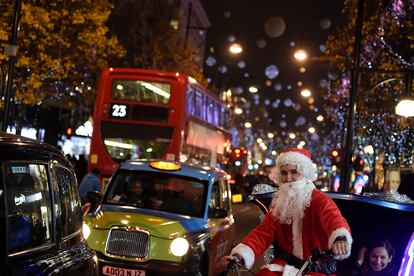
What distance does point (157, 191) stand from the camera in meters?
9.90

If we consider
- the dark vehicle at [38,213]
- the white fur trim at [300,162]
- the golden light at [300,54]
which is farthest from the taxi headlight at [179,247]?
Result: the golden light at [300,54]

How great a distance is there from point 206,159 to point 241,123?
80.8 metres

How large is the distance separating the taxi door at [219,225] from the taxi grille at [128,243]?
3.85 ft

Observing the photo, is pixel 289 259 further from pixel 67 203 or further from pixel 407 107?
pixel 407 107

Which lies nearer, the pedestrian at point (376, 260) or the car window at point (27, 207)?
the car window at point (27, 207)

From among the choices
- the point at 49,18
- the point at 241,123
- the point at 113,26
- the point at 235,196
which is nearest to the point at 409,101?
the point at 235,196

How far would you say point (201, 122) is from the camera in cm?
2102

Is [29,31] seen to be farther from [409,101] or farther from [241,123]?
[241,123]

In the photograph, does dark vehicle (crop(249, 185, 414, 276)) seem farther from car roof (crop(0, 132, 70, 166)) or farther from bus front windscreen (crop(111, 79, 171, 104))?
bus front windscreen (crop(111, 79, 171, 104))

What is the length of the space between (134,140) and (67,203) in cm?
1439

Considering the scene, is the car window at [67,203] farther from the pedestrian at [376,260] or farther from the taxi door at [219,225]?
the taxi door at [219,225]

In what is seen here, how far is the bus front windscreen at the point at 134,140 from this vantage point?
18609 millimetres

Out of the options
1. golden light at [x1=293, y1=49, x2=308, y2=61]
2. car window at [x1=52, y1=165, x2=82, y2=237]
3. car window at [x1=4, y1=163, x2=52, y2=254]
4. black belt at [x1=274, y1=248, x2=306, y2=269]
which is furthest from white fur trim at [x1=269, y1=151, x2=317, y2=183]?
golden light at [x1=293, y1=49, x2=308, y2=61]

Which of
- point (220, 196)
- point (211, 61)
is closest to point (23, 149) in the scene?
point (220, 196)
